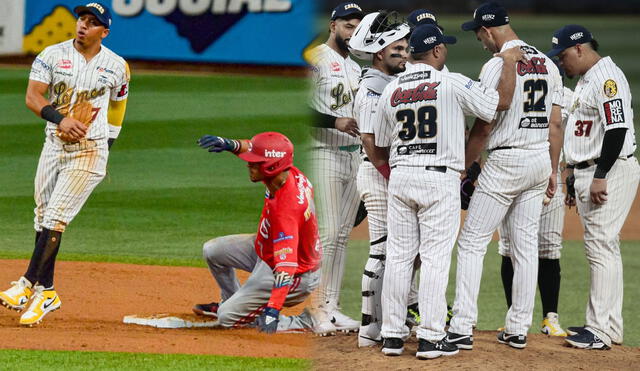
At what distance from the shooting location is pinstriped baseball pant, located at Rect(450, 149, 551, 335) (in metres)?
4.47

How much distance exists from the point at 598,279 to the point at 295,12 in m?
9.78

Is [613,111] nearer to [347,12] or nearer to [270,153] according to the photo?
[347,12]

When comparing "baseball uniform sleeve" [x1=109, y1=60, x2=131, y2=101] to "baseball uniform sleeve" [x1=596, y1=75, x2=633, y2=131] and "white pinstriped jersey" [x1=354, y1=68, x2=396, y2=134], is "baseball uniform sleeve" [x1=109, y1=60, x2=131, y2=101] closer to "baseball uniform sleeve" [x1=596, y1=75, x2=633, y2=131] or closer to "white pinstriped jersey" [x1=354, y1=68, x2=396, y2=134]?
"white pinstriped jersey" [x1=354, y1=68, x2=396, y2=134]

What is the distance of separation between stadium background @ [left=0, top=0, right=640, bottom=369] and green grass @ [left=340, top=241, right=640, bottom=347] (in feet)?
0.04

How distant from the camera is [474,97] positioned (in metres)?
4.22

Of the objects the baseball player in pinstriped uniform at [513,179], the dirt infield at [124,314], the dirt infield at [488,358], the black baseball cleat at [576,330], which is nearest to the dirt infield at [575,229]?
the dirt infield at [124,314]

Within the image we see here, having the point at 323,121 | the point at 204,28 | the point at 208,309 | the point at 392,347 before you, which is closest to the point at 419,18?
the point at 323,121

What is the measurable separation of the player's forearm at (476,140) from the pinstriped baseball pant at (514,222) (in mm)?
83

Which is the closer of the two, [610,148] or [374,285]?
[374,285]

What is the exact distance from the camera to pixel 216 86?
555 inches

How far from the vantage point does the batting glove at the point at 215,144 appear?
12.9 ft

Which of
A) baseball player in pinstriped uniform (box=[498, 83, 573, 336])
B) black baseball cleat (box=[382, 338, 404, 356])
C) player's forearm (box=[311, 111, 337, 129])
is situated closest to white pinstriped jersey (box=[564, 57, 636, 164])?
baseball player in pinstriped uniform (box=[498, 83, 573, 336])

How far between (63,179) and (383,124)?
1.70m

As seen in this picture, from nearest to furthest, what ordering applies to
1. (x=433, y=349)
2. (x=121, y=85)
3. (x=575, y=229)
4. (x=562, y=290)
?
(x=433, y=349) < (x=121, y=85) < (x=562, y=290) < (x=575, y=229)
